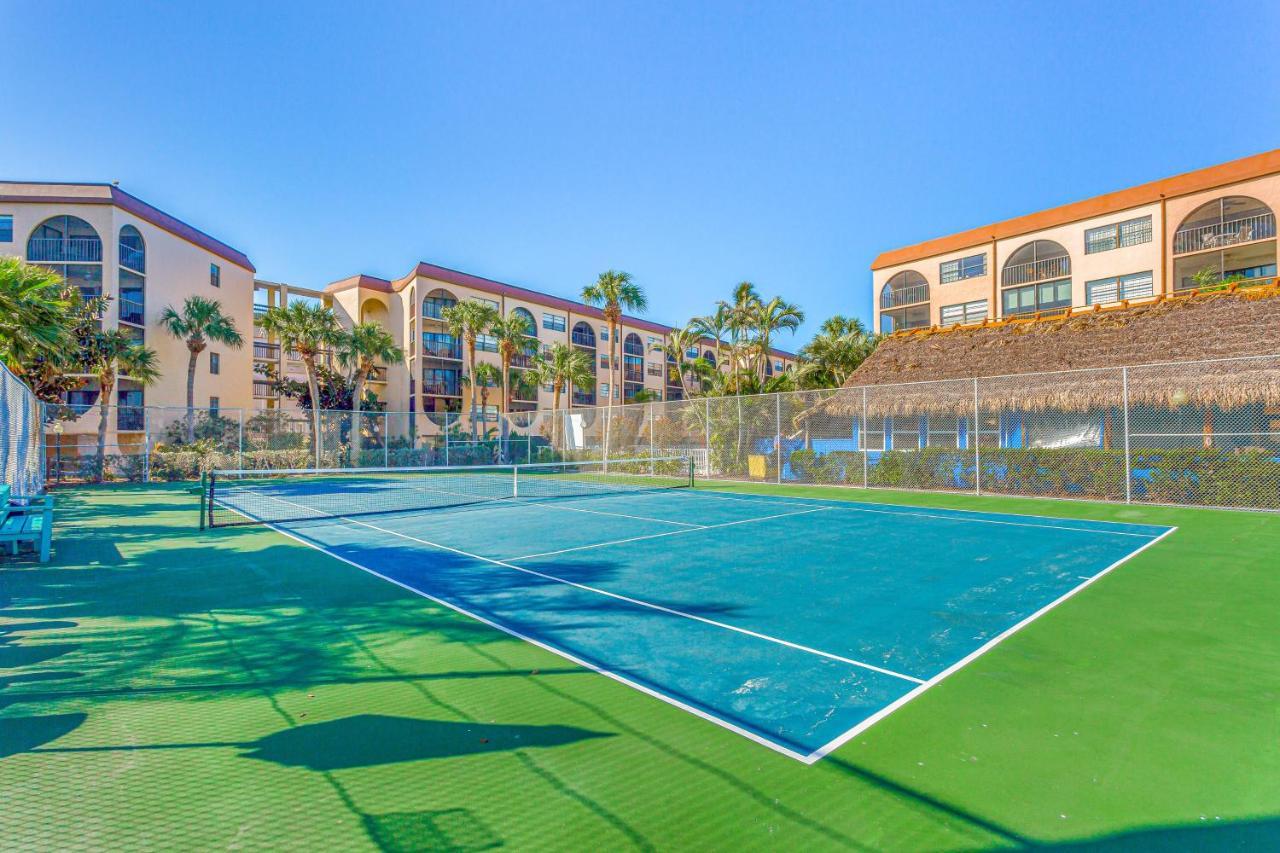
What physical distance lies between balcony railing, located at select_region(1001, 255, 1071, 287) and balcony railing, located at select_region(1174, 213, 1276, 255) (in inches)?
192

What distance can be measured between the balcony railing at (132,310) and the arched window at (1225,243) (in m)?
54.1

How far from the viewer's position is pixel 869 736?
370cm

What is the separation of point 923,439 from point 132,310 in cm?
3984

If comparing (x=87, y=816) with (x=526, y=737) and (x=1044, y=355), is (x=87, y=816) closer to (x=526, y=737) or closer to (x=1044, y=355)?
(x=526, y=737)

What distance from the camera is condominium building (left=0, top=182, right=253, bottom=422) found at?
31.7 m

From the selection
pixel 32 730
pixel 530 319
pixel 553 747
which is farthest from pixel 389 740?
pixel 530 319

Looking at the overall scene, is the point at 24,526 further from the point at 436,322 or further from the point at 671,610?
the point at 436,322

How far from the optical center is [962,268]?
1544 inches

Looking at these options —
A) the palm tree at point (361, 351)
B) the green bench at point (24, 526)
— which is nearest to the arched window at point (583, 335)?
the palm tree at point (361, 351)

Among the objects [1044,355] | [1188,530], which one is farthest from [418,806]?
[1044,355]

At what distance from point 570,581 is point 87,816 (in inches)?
198

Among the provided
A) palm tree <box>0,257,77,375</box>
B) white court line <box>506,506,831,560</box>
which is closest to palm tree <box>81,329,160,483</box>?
palm tree <box>0,257,77,375</box>

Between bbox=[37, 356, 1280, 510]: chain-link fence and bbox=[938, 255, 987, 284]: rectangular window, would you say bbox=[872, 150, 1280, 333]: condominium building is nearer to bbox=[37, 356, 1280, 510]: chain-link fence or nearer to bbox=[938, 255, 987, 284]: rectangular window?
bbox=[938, 255, 987, 284]: rectangular window

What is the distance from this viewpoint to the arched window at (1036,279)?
35.1 meters
